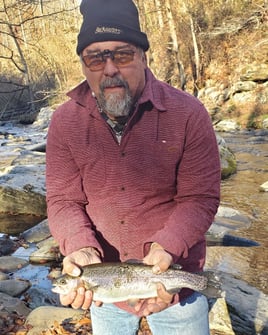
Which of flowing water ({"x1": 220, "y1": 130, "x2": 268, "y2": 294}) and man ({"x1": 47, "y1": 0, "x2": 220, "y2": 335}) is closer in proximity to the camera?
man ({"x1": 47, "y1": 0, "x2": 220, "y2": 335})

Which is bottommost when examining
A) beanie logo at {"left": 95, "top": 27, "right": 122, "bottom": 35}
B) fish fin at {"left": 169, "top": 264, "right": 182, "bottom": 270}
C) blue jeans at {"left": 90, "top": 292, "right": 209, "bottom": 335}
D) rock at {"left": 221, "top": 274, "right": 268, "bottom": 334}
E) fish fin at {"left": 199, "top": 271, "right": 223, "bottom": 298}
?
rock at {"left": 221, "top": 274, "right": 268, "bottom": 334}

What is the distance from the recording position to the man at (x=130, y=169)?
2219 mm

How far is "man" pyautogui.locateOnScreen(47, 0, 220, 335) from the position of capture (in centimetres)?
222

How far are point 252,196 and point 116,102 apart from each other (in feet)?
23.7

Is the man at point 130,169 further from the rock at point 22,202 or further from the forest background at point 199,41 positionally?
the forest background at point 199,41

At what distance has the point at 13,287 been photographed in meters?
5.41

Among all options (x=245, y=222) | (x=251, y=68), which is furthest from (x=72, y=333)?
(x=251, y=68)

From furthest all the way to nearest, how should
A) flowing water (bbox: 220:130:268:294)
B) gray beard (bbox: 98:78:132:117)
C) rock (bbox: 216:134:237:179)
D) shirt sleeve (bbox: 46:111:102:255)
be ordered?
rock (bbox: 216:134:237:179), flowing water (bbox: 220:130:268:294), shirt sleeve (bbox: 46:111:102:255), gray beard (bbox: 98:78:132:117)

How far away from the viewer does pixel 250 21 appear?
22.7m

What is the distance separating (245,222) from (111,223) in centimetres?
557

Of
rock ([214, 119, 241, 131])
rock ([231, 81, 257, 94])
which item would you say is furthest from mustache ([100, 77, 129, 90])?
rock ([231, 81, 257, 94])

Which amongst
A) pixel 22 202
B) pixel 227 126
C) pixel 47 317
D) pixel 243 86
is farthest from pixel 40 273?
pixel 243 86

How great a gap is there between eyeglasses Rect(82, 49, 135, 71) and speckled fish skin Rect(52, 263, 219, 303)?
1095 millimetres

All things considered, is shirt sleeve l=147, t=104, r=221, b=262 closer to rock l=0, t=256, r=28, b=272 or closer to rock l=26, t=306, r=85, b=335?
rock l=26, t=306, r=85, b=335
